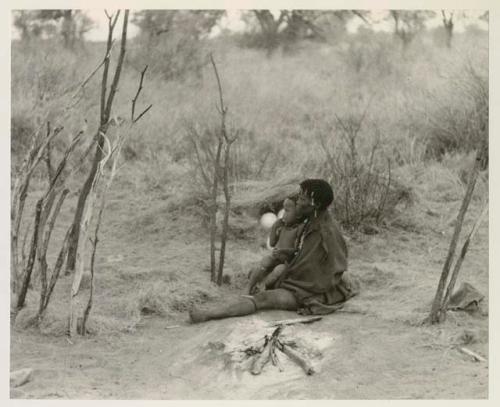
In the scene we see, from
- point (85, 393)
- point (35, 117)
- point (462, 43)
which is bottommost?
point (85, 393)

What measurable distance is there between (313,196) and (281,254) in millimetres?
427

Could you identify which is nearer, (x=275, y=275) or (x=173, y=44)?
(x=275, y=275)

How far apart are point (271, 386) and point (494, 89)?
228cm

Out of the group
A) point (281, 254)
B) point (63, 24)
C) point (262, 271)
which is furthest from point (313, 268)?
point (63, 24)

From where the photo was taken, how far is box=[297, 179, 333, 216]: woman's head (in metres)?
5.64

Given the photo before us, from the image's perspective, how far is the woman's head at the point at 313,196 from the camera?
5645 millimetres

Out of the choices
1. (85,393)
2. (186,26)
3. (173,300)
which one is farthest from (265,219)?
(186,26)

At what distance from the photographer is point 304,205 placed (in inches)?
225

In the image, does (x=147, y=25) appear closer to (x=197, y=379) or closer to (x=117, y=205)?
Answer: (x=117, y=205)

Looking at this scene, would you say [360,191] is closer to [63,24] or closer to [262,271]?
[262,271]

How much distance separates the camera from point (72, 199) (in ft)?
24.2

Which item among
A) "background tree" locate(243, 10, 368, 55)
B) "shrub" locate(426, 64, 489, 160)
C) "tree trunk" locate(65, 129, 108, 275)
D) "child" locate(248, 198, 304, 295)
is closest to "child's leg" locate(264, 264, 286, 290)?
"child" locate(248, 198, 304, 295)

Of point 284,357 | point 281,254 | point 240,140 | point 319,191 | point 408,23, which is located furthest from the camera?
point 408,23

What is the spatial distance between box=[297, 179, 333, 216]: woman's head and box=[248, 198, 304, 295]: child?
0.08m
